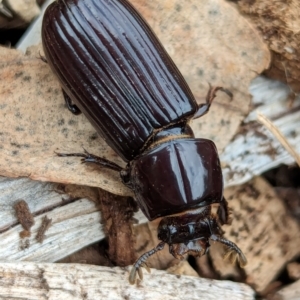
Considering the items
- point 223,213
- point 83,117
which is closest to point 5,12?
point 83,117

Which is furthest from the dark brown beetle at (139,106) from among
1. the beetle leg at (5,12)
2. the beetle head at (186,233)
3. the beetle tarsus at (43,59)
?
the beetle leg at (5,12)

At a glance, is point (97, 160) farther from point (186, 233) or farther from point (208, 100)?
point (208, 100)

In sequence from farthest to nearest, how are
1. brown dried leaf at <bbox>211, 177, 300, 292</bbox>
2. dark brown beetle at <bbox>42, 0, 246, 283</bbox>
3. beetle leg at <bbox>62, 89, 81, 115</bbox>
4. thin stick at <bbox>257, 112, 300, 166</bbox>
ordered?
1. brown dried leaf at <bbox>211, 177, 300, 292</bbox>
2. thin stick at <bbox>257, 112, 300, 166</bbox>
3. beetle leg at <bbox>62, 89, 81, 115</bbox>
4. dark brown beetle at <bbox>42, 0, 246, 283</bbox>

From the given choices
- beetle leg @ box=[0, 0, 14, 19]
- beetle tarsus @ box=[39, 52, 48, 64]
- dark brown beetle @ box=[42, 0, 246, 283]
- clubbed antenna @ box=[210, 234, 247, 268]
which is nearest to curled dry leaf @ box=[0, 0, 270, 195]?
beetle tarsus @ box=[39, 52, 48, 64]

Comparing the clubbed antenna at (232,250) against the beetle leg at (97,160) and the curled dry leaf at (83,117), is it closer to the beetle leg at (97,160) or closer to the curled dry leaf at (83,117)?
the curled dry leaf at (83,117)

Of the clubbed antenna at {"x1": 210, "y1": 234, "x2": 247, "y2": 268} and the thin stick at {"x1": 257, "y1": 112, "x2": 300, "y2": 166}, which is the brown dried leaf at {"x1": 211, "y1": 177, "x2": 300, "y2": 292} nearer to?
the thin stick at {"x1": 257, "y1": 112, "x2": 300, "y2": 166}

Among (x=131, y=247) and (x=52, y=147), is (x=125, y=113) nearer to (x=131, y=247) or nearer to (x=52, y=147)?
(x=52, y=147)
